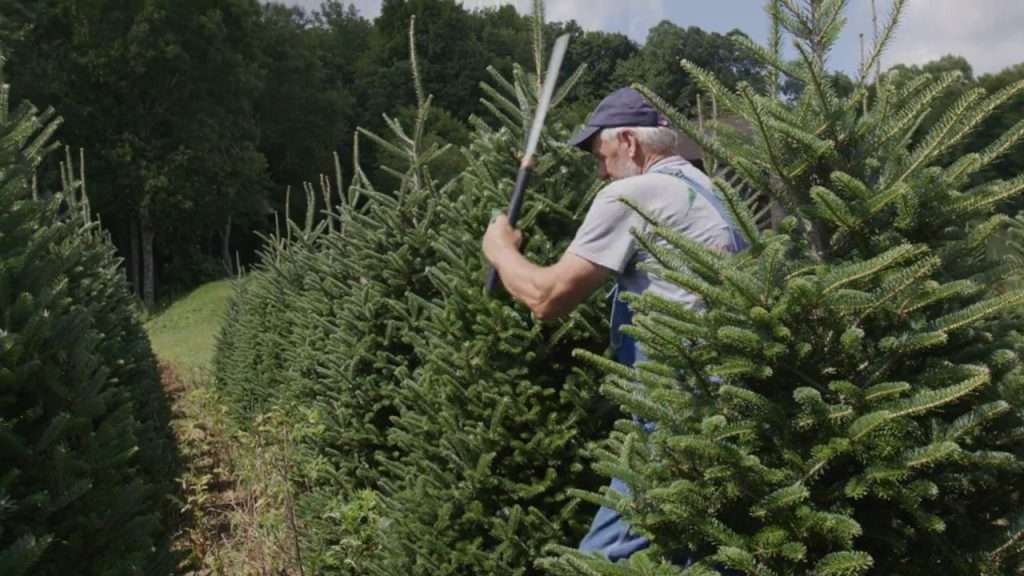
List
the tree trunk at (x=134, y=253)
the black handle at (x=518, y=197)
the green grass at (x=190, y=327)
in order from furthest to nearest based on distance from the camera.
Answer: the tree trunk at (x=134, y=253), the green grass at (x=190, y=327), the black handle at (x=518, y=197)

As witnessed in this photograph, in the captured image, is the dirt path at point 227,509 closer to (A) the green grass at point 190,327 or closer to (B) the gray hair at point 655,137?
(B) the gray hair at point 655,137

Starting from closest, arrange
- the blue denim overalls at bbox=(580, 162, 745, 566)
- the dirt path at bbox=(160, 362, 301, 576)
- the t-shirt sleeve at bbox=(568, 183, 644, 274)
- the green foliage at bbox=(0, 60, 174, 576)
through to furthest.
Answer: the green foliage at bbox=(0, 60, 174, 576) < the blue denim overalls at bbox=(580, 162, 745, 566) < the t-shirt sleeve at bbox=(568, 183, 644, 274) < the dirt path at bbox=(160, 362, 301, 576)

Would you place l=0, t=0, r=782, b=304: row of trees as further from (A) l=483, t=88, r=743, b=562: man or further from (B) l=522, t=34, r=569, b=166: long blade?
(A) l=483, t=88, r=743, b=562: man

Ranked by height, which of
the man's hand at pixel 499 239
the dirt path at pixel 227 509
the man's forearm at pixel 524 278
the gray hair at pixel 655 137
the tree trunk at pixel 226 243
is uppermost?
the gray hair at pixel 655 137

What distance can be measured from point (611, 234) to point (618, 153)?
20.0 inches

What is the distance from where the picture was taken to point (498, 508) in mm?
4375

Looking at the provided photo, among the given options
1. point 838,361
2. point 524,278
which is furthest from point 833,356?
point 524,278

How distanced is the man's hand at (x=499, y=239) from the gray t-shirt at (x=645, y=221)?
44 centimetres

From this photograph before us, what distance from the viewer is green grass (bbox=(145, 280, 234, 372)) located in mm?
23978

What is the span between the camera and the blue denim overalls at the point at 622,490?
3.03 metres

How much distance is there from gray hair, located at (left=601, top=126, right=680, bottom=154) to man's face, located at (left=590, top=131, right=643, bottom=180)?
0.07ft

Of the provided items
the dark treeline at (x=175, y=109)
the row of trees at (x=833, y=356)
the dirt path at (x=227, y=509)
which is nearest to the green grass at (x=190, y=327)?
the dark treeline at (x=175, y=109)

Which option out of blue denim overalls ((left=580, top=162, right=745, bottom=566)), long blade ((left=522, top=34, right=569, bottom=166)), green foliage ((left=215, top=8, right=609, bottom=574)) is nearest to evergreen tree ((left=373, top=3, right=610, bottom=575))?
green foliage ((left=215, top=8, right=609, bottom=574))

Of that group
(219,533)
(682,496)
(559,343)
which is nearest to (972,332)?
(682,496)
